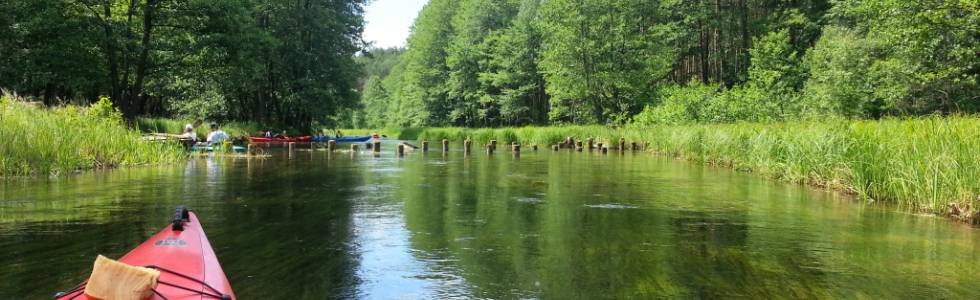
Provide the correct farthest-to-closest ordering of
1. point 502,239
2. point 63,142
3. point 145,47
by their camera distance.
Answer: point 145,47 < point 63,142 < point 502,239

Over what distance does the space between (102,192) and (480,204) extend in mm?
6859

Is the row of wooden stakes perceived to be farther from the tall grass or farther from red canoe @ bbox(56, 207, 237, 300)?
red canoe @ bbox(56, 207, 237, 300)

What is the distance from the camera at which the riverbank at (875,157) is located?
8391 millimetres

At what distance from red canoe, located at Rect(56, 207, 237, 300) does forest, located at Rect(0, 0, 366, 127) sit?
75.7 feet

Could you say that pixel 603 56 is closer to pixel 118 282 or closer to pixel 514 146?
pixel 514 146

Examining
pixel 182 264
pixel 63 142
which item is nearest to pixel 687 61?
pixel 63 142

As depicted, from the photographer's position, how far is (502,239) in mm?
7453

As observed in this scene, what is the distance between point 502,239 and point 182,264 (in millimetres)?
4303

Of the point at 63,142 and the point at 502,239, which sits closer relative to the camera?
the point at 502,239

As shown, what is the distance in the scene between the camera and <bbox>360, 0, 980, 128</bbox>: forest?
23.2 m

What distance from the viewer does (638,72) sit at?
41.1m

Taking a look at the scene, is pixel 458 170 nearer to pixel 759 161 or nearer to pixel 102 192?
pixel 759 161

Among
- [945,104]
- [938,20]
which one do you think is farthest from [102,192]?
[945,104]

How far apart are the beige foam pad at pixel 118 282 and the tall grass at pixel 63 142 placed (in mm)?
12141
